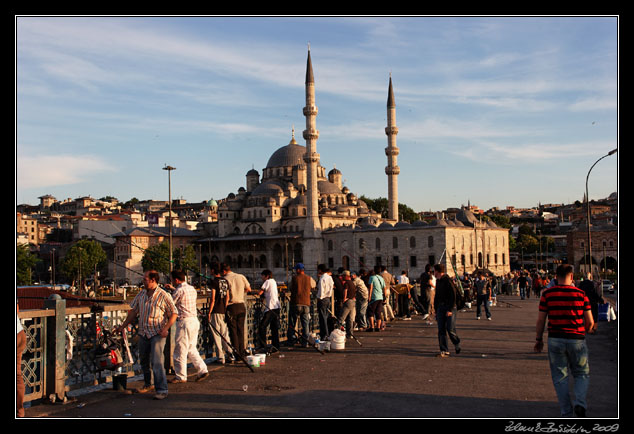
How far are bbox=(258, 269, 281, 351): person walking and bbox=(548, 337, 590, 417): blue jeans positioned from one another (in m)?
4.75

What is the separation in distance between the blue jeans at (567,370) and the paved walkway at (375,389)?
0.24 meters

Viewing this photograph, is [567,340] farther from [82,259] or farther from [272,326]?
[82,259]

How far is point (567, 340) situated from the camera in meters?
5.68

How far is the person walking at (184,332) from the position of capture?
24.7 ft

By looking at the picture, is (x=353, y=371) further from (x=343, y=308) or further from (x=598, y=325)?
(x=598, y=325)

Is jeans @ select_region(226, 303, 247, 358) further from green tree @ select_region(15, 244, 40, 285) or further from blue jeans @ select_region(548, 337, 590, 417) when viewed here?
green tree @ select_region(15, 244, 40, 285)

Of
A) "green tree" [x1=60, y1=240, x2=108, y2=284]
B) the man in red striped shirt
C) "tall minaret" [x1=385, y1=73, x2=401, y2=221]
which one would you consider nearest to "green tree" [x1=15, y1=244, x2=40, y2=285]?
"green tree" [x1=60, y1=240, x2=108, y2=284]

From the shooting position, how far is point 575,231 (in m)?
71.2

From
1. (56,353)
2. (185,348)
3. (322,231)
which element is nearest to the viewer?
(56,353)

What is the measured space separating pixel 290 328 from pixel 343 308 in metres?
1.19

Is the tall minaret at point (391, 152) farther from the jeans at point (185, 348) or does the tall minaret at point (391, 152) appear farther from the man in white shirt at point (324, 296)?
the jeans at point (185, 348)

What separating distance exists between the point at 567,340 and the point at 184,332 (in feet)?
13.9

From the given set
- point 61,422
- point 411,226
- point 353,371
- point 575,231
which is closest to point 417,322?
point 353,371

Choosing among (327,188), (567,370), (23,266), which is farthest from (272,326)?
(327,188)
